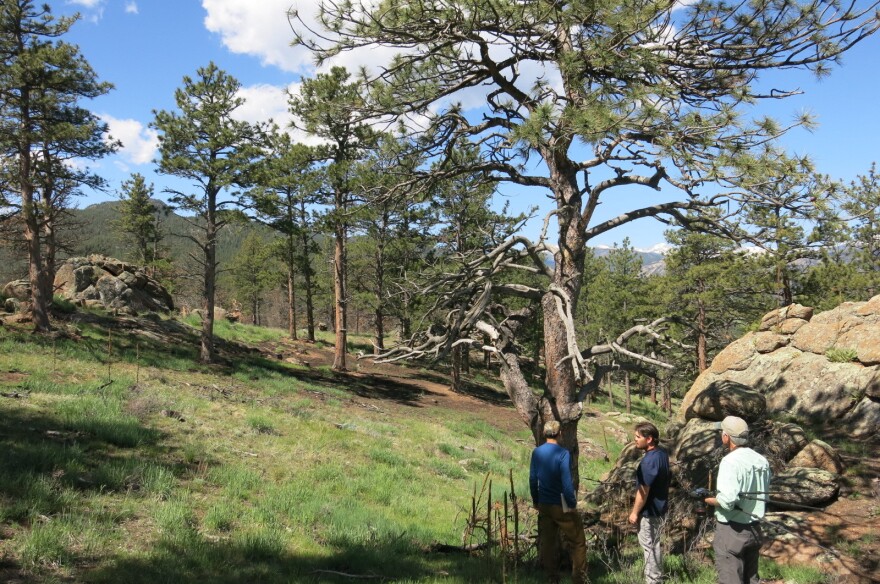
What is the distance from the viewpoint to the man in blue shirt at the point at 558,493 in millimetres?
5227

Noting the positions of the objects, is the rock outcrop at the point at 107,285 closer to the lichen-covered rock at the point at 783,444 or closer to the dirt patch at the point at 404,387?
the dirt patch at the point at 404,387

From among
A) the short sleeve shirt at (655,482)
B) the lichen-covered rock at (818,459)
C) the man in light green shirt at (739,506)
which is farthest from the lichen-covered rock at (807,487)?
the man in light green shirt at (739,506)

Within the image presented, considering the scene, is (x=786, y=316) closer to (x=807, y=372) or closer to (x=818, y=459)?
(x=807, y=372)

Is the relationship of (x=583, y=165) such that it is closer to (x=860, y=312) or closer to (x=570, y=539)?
(x=570, y=539)

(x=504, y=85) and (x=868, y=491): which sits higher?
(x=504, y=85)

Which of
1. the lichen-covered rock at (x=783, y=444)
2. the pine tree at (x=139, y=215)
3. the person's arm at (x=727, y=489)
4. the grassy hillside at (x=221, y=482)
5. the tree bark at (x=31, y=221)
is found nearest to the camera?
the person's arm at (x=727, y=489)

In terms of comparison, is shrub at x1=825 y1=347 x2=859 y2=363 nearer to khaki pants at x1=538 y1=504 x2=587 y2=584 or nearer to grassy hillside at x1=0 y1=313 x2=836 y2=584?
grassy hillside at x1=0 y1=313 x2=836 y2=584

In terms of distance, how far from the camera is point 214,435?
33.7 ft

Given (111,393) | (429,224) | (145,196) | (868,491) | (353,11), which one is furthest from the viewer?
(145,196)

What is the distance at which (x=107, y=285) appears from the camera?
28.6m

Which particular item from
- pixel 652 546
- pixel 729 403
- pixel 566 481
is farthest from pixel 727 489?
pixel 729 403

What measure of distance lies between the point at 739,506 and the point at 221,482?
7069 millimetres

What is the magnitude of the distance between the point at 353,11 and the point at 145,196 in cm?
4458

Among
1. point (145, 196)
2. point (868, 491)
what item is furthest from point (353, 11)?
point (145, 196)
